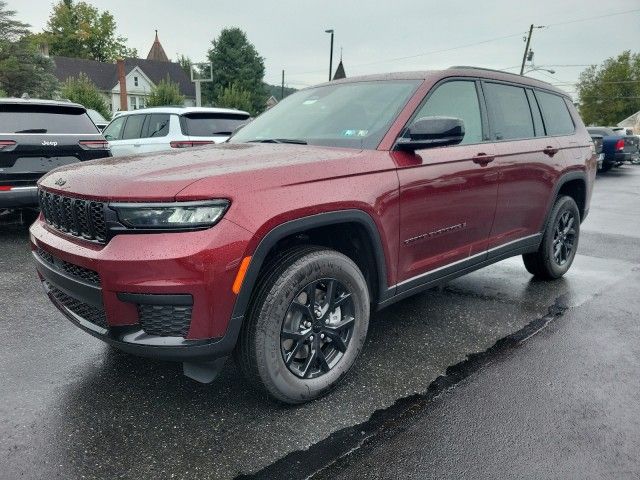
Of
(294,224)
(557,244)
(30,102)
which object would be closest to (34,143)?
(30,102)

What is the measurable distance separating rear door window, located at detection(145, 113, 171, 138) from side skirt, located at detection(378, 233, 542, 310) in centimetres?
643

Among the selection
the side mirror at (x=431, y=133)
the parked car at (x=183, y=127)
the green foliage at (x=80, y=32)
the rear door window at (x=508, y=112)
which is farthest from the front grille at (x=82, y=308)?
the green foliage at (x=80, y=32)

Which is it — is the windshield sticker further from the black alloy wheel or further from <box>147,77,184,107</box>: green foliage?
<box>147,77,184,107</box>: green foliage

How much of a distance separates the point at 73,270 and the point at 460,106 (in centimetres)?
263

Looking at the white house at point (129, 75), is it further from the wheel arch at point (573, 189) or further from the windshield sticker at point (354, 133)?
the windshield sticker at point (354, 133)

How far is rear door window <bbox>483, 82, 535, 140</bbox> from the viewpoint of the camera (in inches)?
153

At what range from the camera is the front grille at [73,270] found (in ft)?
7.79

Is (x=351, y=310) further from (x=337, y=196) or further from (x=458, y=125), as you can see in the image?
(x=458, y=125)

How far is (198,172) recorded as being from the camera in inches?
95.4

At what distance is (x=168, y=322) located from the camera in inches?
90.8

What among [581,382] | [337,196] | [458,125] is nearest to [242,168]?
[337,196]

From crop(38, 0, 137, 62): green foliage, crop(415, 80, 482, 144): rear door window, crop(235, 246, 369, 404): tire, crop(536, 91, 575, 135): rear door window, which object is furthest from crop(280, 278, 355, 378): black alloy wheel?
crop(38, 0, 137, 62): green foliage

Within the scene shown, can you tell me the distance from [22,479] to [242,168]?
63.2 inches

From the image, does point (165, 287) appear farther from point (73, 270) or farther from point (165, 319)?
point (73, 270)
